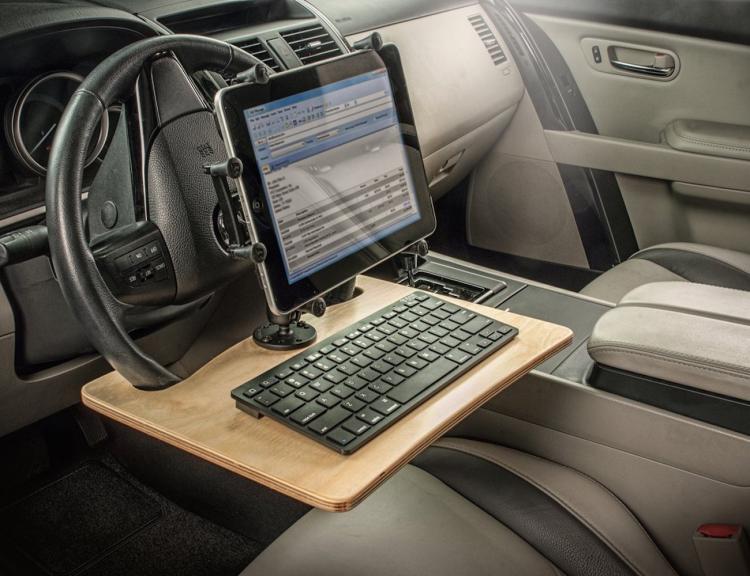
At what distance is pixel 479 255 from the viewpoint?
2494 mm

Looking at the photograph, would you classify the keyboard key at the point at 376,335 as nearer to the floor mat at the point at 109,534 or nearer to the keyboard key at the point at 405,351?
the keyboard key at the point at 405,351

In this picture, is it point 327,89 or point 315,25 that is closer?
point 327,89

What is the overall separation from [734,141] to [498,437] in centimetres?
105

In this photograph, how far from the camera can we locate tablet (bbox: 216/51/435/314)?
99 cm

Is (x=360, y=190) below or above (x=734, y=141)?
above

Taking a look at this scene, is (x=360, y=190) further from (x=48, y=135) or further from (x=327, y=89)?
(x=48, y=135)

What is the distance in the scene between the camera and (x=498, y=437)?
1.46 meters

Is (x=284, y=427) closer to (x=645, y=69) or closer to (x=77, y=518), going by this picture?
(x=77, y=518)

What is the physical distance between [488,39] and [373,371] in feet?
4.47

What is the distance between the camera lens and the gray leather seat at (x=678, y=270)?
1786mm

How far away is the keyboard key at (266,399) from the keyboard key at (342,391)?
6cm

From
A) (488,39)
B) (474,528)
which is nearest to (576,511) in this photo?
(474,528)

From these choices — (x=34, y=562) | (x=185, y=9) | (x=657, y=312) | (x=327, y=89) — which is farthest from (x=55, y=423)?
(x=657, y=312)

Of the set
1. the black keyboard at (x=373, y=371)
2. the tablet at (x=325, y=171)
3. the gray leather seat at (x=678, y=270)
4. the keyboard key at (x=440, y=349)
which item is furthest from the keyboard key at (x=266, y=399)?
the gray leather seat at (x=678, y=270)
